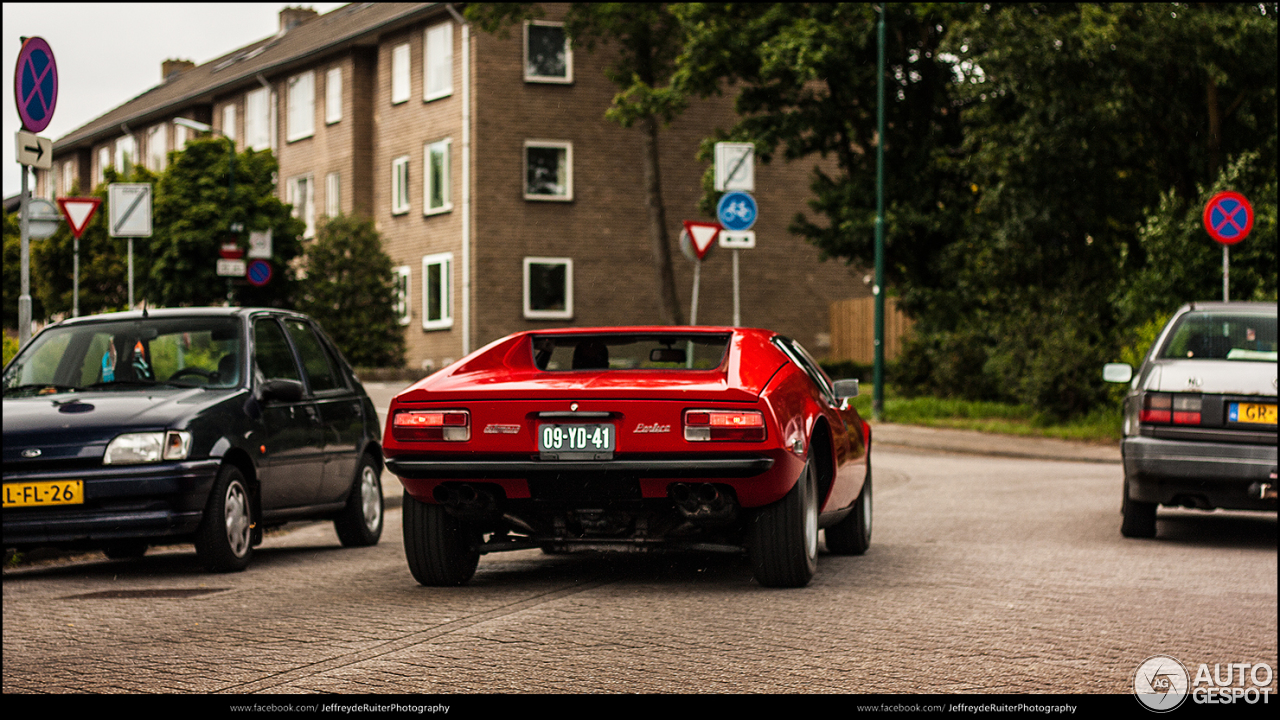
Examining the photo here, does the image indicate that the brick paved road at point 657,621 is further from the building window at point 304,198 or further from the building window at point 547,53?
the building window at point 304,198

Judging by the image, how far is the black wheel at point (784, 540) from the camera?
7664 mm

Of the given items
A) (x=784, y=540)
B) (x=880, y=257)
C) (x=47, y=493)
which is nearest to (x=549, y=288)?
(x=880, y=257)

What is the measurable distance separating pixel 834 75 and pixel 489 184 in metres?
13.0

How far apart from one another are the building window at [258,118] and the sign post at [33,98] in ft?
143

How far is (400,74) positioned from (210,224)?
793 cm

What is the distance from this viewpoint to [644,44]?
40.6 metres

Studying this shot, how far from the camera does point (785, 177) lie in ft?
150

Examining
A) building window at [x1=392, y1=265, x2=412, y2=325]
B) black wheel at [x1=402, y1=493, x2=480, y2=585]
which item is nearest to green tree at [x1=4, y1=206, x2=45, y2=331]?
A: building window at [x1=392, y1=265, x2=412, y2=325]

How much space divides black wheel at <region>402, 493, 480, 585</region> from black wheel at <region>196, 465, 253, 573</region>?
139cm

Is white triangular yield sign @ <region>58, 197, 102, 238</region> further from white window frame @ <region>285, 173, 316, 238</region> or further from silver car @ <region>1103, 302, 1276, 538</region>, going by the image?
white window frame @ <region>285, 173, 316, 238</region>

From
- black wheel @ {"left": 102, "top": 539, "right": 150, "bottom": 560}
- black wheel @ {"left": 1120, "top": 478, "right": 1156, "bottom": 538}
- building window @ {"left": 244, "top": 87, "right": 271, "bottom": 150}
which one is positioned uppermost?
building window @ {"left": 244, "top": 87, "right": 271, "bottom": 150}

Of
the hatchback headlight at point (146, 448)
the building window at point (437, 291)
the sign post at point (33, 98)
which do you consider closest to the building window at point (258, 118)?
the building window at point (437, 291)

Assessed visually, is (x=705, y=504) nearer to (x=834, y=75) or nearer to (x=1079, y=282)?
(x=1079, y=282)

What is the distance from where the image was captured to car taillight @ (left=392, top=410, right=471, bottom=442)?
7512 mm
